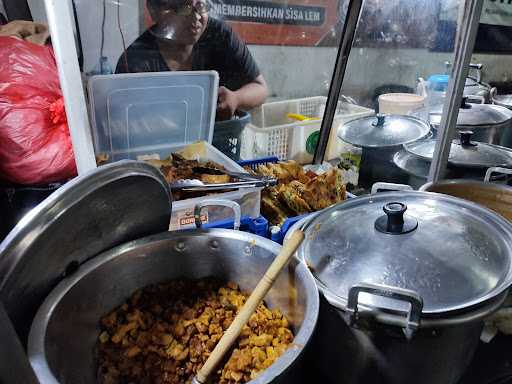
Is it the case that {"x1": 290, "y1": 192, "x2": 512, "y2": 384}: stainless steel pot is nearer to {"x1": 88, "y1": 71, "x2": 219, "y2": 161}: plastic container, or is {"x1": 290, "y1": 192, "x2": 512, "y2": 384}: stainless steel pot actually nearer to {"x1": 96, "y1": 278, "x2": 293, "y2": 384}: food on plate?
{"x1": 96, "y1": 278, "x2": 293, "y2": 384}: food on plate

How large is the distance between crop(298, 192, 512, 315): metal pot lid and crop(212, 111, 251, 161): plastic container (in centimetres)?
135

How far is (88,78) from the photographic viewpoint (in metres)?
Result: 1.63

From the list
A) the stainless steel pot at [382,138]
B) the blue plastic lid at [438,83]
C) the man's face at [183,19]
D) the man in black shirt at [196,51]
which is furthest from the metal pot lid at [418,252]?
the blue plastic lid at [438,83]

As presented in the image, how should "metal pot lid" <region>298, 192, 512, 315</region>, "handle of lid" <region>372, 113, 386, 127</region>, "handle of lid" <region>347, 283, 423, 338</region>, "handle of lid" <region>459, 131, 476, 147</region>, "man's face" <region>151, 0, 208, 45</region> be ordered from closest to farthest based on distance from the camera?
"handle of lid" <region>347, 283, 423, 338</region> < "metal pot lid" <region>298, 192, 512, 315</region> < "handle of lid" <region>459, 131, 476, 147</region> < "handle of lid" <region>372, 113, 386, 127</region> < "man's face" <region>151, 0, 208, 45</region>

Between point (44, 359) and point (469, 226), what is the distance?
1043mm

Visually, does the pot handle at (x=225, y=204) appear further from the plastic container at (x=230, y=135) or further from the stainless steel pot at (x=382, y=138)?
the plastic container at (x=230, y=135)

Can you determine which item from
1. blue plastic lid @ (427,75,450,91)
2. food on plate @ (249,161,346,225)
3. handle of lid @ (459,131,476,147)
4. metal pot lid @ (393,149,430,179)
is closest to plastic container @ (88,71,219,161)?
food on plate @ (249,161,346,225)

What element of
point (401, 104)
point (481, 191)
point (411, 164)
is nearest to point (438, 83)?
point (401, 104)

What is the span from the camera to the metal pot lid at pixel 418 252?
0.76 metres

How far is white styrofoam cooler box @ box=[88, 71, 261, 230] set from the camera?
170 centimetres

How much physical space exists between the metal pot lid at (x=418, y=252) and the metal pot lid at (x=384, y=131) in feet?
2.90

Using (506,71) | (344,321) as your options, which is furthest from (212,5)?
→ (506,71)

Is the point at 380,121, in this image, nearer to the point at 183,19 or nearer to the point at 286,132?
the point at 286,132

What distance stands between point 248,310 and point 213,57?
210cm
